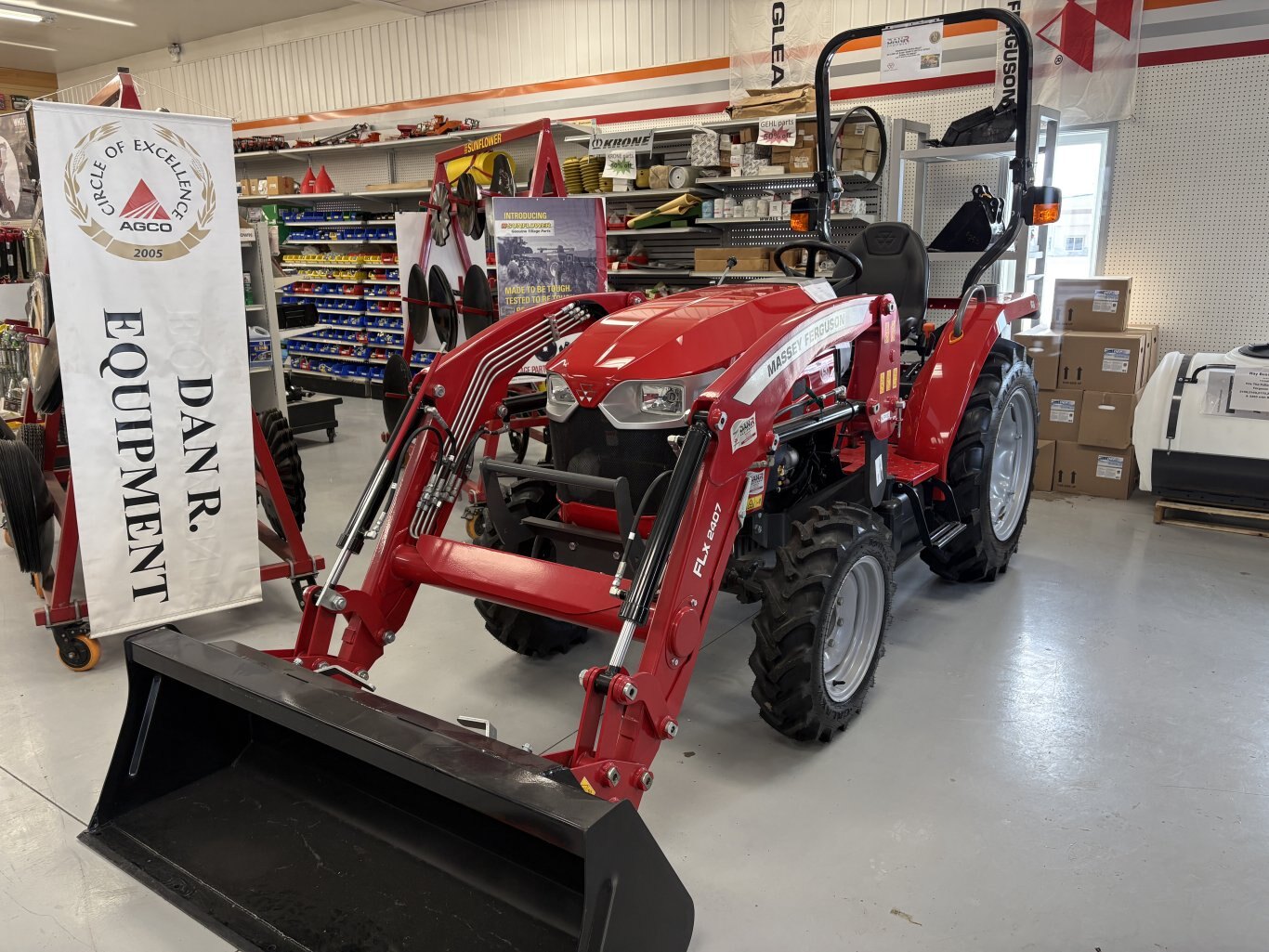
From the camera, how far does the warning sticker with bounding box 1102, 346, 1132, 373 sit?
4871 mm

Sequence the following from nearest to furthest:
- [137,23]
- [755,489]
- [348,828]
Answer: [348,828] < [755,489] < [137,23]

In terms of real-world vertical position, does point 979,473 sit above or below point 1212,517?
above

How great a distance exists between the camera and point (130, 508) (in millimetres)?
3068

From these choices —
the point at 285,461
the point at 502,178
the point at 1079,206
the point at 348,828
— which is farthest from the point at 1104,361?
the point at 348,828

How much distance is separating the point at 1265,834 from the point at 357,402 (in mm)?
8253

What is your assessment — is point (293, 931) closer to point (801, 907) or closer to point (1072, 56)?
point (801, 907)

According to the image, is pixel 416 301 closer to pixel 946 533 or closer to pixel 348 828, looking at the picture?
pixel 946 533

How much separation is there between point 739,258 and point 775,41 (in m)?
1.49

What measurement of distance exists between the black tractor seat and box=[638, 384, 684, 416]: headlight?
60.9 inches

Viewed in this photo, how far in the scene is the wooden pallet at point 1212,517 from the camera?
4344 millimetres

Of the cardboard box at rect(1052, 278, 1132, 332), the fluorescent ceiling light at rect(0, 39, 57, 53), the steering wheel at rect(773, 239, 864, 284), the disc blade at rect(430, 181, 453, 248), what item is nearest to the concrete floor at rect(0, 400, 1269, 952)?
the steering wheel at rect(773, 239, 864, 284)

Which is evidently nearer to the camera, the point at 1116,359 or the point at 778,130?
the point at 1116,359

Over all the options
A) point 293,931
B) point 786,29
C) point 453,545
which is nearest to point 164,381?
point 453,545

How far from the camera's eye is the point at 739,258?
6051mm
